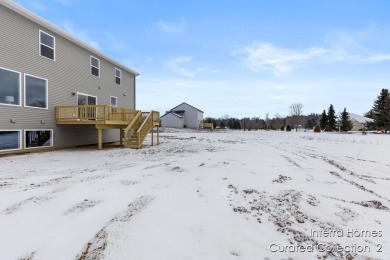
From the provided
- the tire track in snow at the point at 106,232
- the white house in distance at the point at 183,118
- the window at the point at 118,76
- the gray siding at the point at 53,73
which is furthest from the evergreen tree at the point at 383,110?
the tire track in snow at the point at 106,232

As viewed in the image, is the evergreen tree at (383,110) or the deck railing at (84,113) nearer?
the deck railing at (84,113)

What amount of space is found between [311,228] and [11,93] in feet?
38.5

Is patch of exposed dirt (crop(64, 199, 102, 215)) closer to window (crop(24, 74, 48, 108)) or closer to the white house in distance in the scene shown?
window (crop(24, 74, 48, 108))

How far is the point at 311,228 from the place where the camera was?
3648mm

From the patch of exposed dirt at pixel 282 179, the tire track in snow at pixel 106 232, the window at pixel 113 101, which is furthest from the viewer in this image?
the window at pixel 113 101

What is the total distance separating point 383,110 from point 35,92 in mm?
49157

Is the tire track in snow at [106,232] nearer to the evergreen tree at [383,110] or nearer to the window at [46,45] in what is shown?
the window at [46,45]

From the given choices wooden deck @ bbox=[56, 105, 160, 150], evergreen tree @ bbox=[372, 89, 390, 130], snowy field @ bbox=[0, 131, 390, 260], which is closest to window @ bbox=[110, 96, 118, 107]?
wooden deck @ bbox=[56, 105, 160, 150]

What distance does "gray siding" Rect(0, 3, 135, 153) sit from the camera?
9648 mm

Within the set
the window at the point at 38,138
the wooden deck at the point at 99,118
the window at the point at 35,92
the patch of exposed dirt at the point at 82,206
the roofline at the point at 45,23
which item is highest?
the roofline at the point at 45,23

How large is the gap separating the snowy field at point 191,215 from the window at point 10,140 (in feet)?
12.0

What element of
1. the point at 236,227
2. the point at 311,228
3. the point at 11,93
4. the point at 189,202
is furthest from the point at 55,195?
the point at 11,93

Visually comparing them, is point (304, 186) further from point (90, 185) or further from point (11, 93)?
point (11, 93)

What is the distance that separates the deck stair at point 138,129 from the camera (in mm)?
12906
